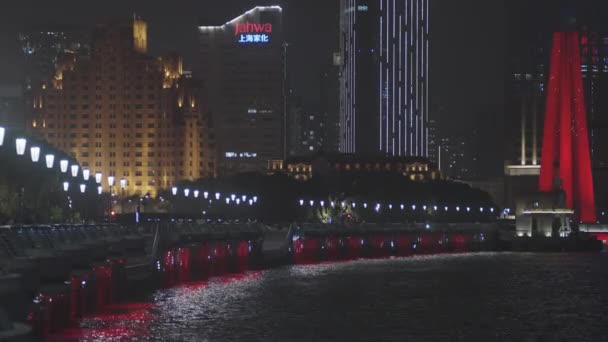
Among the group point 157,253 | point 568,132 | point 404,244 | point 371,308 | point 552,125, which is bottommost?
point 371,308

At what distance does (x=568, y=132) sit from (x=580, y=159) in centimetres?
349

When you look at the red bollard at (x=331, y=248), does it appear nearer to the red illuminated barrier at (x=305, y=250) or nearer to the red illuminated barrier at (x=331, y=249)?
the red illuminated barrier at (x=331, y=249)

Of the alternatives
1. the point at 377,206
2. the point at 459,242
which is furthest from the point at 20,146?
the point at 377,206

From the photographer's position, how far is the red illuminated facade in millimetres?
148250

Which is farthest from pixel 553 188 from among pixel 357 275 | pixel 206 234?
pixel 206 234

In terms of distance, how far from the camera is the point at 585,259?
118312 mm

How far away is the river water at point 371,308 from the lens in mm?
46781

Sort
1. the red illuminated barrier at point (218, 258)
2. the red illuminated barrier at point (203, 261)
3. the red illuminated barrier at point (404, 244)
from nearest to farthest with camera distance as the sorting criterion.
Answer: the red illuminated barrier at point (203, 261), the red illuminated barrier at point (218, 258), the red illuminated barrier at point (404, 244)

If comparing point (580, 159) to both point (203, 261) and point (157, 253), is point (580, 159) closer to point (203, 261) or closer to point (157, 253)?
point (203, 261)

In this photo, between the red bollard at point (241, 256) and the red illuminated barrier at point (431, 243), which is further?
the red illuminated barrier at point (431, 243)

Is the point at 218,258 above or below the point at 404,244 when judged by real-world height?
below

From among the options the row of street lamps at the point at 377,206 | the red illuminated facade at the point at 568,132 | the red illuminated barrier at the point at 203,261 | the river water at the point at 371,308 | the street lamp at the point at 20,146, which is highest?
the red illuminated facade at the point at 568,132

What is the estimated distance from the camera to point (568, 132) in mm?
149375

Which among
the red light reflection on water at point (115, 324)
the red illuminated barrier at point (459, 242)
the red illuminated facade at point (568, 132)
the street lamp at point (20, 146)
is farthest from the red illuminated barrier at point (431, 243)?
the red light reflection on water at point (115, 324)
